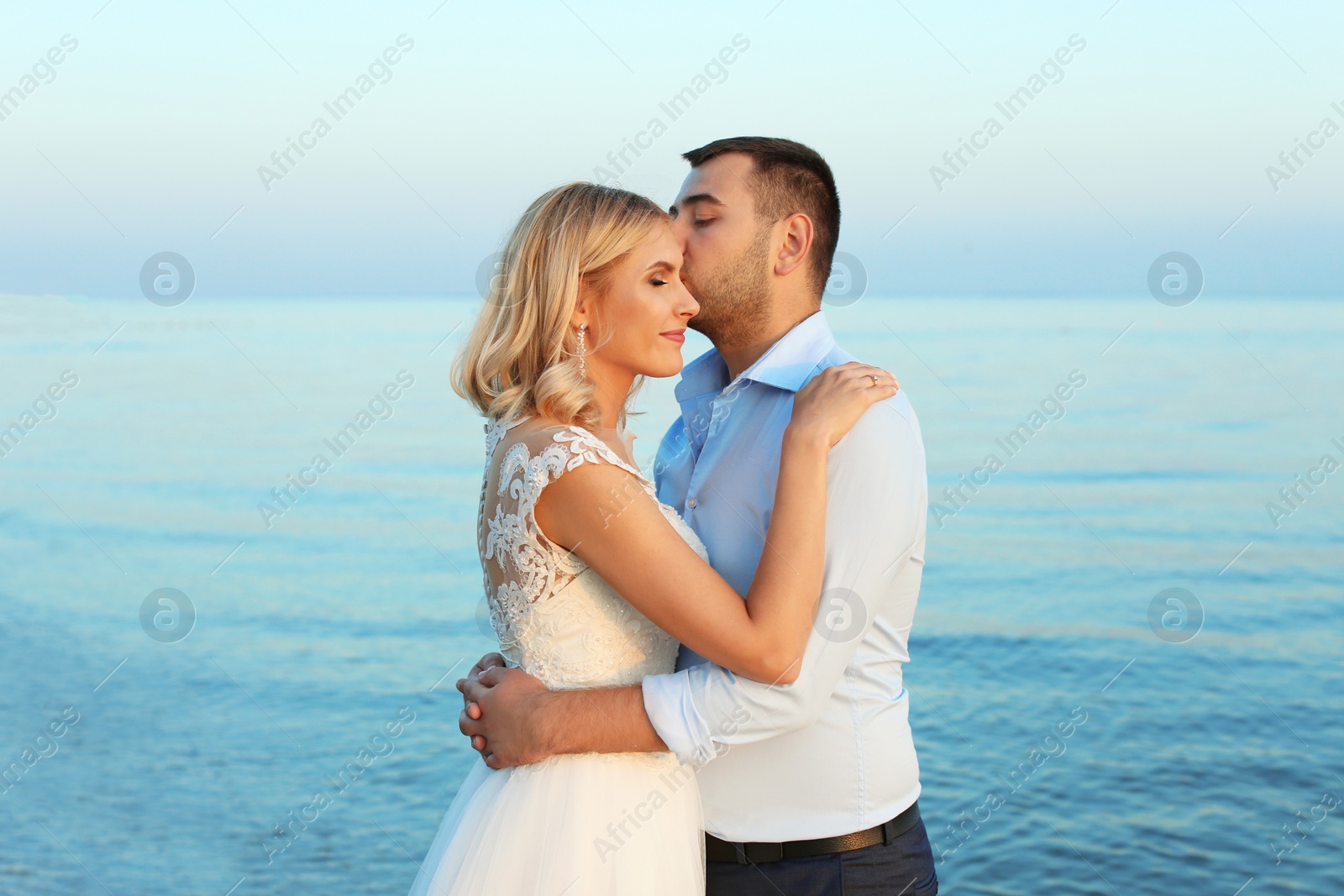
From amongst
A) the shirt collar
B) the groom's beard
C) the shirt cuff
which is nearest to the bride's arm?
the shirt cuff

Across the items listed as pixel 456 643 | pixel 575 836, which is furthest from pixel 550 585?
pixel 456 643

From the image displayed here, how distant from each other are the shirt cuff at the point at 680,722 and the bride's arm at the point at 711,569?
11cm

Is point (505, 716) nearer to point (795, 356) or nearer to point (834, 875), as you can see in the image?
point (834, 875)

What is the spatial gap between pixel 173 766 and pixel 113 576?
5.00 metres

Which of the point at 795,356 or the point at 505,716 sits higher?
the point at 795,356

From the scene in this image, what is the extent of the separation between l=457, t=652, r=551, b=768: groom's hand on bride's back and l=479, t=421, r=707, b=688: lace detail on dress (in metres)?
0.05

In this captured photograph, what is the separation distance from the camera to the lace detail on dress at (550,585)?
7.43ft

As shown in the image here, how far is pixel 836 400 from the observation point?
231 centimetres

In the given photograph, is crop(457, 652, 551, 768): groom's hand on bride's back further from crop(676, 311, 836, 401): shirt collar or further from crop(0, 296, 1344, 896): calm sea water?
crop(0, 296, 1344, 896): calm sea water

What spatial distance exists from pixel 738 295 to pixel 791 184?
1.15 ft

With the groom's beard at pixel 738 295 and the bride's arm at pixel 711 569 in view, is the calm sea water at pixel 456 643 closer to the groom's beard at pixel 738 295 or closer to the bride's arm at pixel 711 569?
the groom's beard at pixel 738 295

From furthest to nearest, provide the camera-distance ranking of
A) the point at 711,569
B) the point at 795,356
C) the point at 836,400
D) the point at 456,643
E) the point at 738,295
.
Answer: the point at 456,643 → the point at 738,295 → the point at 795,356 → the point at 836,400 → the point at 711,569

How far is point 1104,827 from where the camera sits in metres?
6.73

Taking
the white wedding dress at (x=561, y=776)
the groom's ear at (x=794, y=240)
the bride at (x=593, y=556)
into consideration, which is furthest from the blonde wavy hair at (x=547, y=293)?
the groom's ear at (x=794, y=240)
